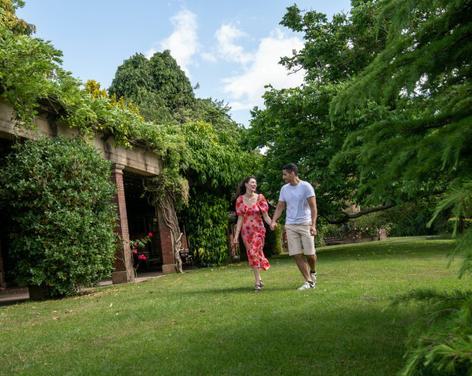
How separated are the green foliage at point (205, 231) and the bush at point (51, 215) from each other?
Answer: 21.4 feet

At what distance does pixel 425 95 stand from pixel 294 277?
20.3 feet

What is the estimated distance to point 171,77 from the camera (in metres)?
36.6

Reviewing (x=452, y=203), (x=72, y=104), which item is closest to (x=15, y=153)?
(x=72, y=104)

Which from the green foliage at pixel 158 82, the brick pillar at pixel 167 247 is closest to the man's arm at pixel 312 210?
the brick pillar at pixel 167 247

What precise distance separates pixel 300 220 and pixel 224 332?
10.1 ft

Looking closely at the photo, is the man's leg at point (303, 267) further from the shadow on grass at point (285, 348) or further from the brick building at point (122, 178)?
the brick building at point (122, 178)

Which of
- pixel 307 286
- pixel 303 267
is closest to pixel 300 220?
pixel 303 267

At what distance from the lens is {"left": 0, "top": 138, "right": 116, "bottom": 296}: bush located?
27.6ft

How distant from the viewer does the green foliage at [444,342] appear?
5.05 ft

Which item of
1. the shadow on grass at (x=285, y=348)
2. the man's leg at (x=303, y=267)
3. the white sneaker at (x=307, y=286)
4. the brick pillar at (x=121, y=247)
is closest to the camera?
the shadow on grass at (x=285, y=348)

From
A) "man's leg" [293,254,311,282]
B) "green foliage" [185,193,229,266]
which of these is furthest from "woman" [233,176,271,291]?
"green foliage" [185,193,229,266]

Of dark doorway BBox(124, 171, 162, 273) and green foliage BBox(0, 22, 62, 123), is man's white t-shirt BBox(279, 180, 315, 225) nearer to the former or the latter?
green foliage BBox(0, 22, 62, 123)

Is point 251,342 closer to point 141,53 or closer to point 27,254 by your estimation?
point 27,254

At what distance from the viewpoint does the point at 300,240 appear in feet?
23.9
